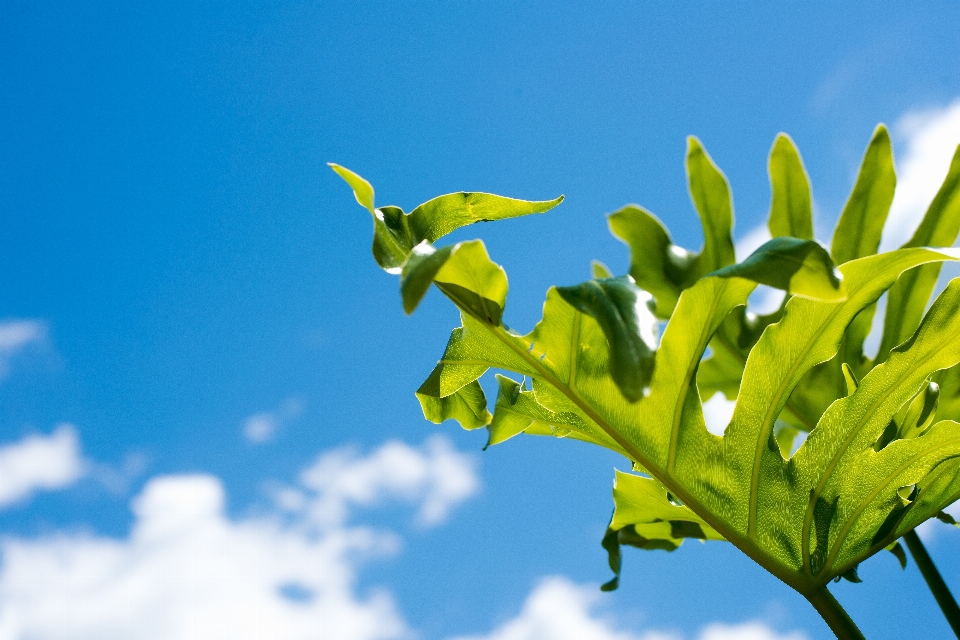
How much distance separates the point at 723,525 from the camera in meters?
1.10

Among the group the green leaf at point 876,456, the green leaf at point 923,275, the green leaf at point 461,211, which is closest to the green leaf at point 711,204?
the green leaf at point 923,275

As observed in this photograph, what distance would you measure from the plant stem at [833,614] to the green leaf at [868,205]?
2.96ft

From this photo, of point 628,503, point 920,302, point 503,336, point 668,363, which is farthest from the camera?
Answer: point 920,302

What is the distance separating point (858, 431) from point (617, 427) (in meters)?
0.36

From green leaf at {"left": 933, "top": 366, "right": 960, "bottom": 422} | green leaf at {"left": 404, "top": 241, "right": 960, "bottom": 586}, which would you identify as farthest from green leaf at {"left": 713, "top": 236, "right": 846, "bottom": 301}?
green leaf at {"left": 933, "top": 366, "right": 960, "bottom": 422}

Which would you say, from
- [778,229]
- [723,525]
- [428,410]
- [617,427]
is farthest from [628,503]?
[778,229]

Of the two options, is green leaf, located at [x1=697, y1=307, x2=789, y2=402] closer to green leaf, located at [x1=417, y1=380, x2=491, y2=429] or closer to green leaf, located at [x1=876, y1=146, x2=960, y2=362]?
green leaf, located at [x1=876, y1=146, x2=960, y2=362]

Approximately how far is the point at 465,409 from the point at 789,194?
3.59ft

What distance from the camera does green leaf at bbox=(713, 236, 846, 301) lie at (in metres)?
0.64

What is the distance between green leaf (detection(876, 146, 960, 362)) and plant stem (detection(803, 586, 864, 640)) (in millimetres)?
792

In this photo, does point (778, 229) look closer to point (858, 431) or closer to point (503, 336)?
point (858, 431)

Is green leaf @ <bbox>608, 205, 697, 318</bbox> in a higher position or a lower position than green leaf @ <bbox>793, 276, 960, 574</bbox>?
higher

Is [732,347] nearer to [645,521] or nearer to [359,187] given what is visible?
[645,521]

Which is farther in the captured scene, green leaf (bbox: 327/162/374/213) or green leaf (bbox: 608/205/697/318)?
green leaf (bbox: 608/205/697/318)
